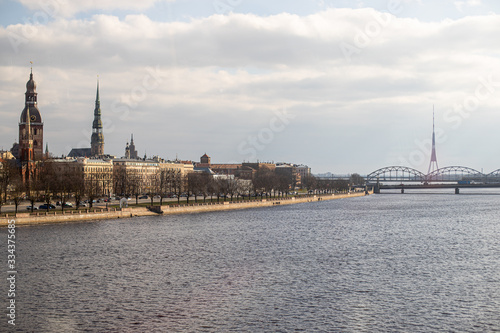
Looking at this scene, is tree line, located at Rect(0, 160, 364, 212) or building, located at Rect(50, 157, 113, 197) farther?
building, located at Rect(50, 157, 113, 197)

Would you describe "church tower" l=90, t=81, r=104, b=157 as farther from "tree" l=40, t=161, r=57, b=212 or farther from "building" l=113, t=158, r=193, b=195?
"tree" l=40, t=161, r=57, b=212

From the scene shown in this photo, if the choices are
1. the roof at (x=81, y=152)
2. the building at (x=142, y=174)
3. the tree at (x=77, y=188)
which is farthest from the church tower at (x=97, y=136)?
the tree at (x=77, y=188)

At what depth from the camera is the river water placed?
69.8ft

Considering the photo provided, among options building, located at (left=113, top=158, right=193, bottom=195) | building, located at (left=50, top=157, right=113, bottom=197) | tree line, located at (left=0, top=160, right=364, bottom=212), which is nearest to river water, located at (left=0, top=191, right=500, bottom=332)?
tree line, located at (left=0, top=160, right=364, bottom=212)

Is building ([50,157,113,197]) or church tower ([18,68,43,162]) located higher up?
church tower ([18,68,43,162])

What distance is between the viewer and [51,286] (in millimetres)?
26328

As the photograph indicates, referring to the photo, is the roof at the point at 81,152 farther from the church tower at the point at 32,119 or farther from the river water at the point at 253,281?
the river water at the point at 253,281

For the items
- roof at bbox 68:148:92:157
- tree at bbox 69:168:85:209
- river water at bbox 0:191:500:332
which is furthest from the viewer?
roof at bbox 68:148:92:157

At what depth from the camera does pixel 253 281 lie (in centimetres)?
2769

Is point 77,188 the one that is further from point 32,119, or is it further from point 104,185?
point 32,119

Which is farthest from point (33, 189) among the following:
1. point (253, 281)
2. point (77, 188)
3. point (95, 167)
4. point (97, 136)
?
point (97, 136)

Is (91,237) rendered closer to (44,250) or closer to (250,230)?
(44,250)

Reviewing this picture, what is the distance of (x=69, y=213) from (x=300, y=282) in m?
33.4

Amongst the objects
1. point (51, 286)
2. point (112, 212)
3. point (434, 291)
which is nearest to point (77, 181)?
point (112, 212)
